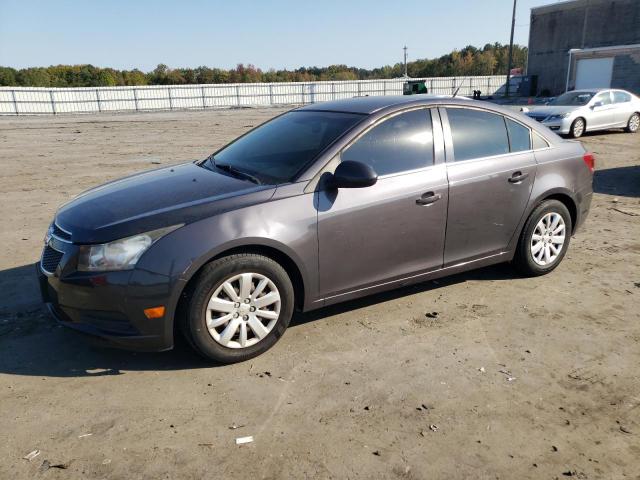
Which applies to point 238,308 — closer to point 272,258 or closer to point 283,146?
point 272,258

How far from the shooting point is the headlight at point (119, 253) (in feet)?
10.6

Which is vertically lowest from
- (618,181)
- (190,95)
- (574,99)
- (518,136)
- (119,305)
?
(618,181)

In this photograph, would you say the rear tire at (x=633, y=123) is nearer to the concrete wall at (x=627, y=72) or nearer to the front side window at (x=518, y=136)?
the front side window at (x=518, y=136)

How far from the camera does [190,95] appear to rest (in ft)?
136

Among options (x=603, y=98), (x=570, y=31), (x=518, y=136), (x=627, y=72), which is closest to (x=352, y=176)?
(x=518, y=136)

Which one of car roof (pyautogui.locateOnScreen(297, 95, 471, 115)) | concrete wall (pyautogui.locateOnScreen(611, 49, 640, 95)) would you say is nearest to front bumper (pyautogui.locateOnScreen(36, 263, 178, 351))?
car roof (pyautogui.locateOnScreen(297, 95, 471, 115))

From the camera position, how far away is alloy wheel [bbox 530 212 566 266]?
4.95 metres

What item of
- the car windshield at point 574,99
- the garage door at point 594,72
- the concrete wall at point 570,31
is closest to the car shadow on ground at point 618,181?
the car windshield at point 574,99

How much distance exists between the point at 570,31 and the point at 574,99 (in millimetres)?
32672

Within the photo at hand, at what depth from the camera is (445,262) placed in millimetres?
4414

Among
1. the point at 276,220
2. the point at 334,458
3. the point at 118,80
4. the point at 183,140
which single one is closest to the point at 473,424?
the point at 334,458

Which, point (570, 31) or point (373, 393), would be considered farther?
point (570, 31)

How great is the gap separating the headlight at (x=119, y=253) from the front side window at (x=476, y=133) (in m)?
2.54

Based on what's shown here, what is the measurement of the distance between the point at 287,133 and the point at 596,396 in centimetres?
298
